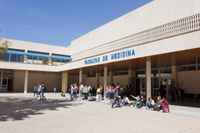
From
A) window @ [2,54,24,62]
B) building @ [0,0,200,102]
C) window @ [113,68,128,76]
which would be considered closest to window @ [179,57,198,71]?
building @ [0,0,200,102]

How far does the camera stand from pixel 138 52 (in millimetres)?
12578

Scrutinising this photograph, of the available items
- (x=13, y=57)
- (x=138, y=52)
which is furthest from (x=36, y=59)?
(x=138, y=52)

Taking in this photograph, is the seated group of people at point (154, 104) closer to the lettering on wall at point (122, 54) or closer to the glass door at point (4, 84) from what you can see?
the lettering on wall at point (122, 54)

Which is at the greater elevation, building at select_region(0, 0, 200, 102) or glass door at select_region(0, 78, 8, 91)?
building at select_region(0, 0, 200, 102)

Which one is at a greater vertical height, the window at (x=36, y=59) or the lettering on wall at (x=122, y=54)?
the window at (x=36, y=59)

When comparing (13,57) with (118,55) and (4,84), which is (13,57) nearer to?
(4,84)

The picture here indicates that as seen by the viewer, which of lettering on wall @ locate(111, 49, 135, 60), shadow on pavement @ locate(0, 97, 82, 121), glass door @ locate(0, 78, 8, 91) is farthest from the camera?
glass door @ locate(0, 78, 8, 91)

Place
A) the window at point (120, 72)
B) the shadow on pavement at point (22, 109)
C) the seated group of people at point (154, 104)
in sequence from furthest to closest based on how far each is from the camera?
1. the window at point (120, 72)
2. the seated group of people at point (154, 104)
3. the shadow on pavement at point (22, 109)

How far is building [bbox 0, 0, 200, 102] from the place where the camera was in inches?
463

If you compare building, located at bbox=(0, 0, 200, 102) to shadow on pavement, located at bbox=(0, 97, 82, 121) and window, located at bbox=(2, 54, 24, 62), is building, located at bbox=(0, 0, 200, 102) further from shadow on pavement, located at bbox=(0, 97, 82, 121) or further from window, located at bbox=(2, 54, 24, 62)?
shadow on pavement, located at bbox=(0, 97, 82, 121)

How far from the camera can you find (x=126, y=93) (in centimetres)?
2039

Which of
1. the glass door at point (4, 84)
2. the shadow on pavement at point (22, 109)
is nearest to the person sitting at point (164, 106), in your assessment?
the shadow on pavement at point (22, 109)

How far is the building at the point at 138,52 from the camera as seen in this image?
→ 11.8 meters

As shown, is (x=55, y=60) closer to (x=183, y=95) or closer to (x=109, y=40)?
(x=109, y=40)
